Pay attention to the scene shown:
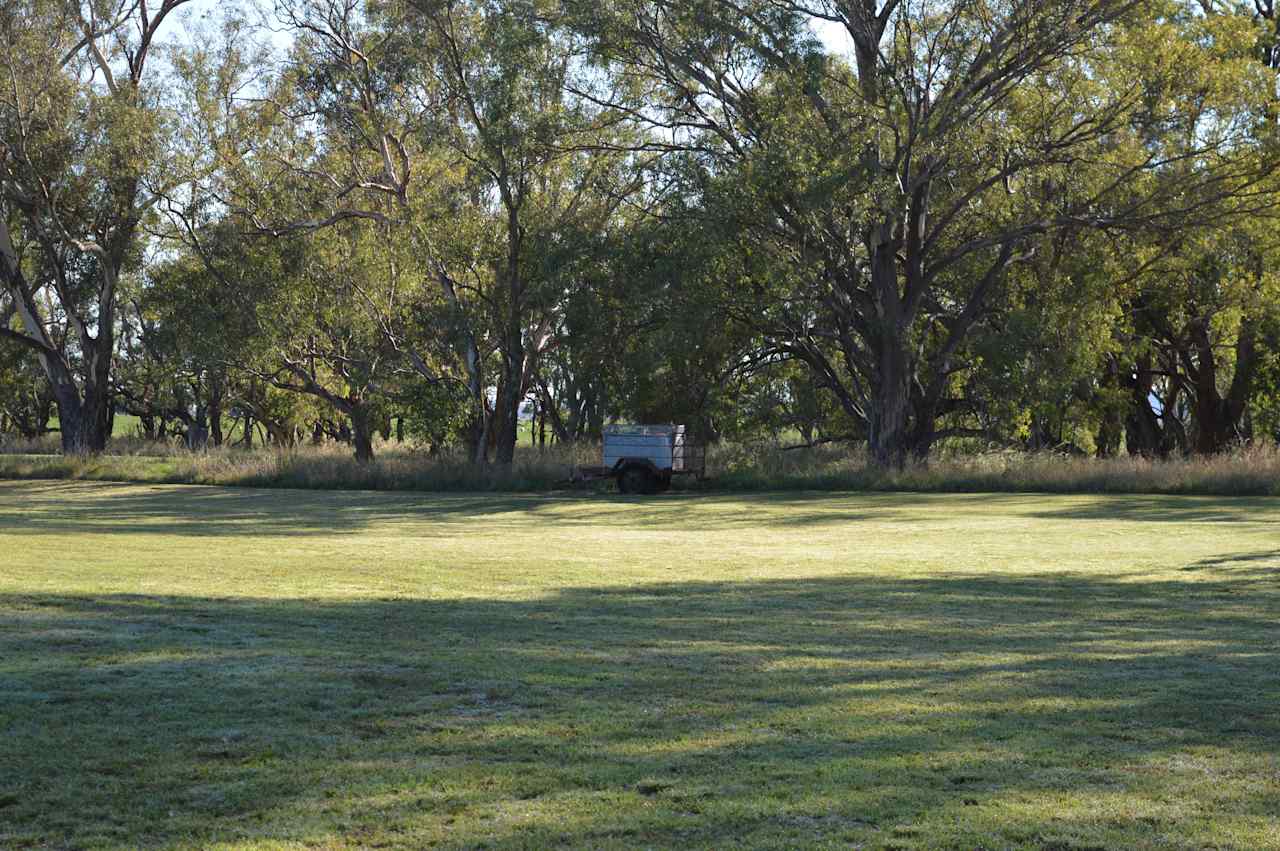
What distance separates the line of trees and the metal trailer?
2129 mm

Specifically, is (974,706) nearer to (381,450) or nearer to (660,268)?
(660,268)

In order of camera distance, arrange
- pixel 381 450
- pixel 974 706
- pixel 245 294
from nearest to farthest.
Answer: pixel 974 706 → pixel 245 294 → pixel 381 450

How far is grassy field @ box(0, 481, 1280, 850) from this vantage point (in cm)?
513

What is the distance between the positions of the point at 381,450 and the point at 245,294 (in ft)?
49.5

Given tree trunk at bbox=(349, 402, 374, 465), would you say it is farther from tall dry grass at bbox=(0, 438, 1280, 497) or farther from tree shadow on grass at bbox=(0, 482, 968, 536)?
tree shadow on grass at bbox=(0, 482, 968, 536)

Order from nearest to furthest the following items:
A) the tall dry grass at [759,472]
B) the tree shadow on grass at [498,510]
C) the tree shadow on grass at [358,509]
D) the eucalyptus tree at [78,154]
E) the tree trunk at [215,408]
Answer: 1. the tree shadow on grass at [358,509]
2. the tree shadow on grass at [498,510]
3. the tall dry grass at [759,472]
4. the eucalyptus tree at [78,154]
5. the tree trunk at [215,408]

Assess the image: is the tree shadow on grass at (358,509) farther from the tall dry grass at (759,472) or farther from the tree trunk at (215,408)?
the tree trunk at (215,408)

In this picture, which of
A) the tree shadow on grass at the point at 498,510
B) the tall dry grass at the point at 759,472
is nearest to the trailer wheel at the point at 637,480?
the tree shadow on grass at the point at 498,510

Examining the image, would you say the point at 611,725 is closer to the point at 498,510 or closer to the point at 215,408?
the point at 498,510

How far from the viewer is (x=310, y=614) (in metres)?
10.6

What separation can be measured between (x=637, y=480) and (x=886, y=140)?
1021 cm

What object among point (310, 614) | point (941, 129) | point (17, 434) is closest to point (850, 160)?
point (941, 129)

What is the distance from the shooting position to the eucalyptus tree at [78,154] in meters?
44.9

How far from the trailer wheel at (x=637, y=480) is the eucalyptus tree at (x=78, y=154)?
19.6m
